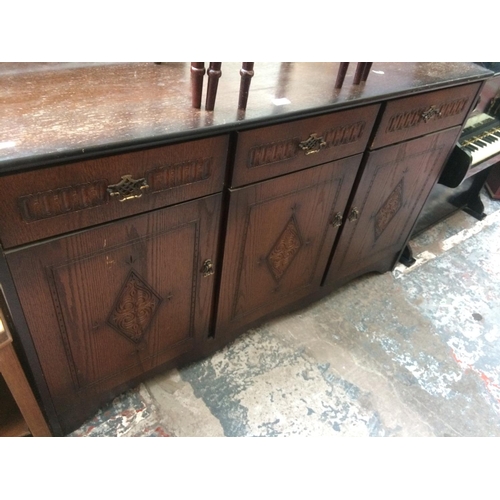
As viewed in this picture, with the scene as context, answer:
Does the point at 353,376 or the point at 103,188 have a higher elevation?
the point at 103,188

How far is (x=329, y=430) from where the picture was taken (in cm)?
127

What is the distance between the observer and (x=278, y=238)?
120 cm

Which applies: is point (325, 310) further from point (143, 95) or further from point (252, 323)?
point (143, 95)

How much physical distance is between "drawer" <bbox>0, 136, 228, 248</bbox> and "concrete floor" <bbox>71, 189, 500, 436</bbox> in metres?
0.71

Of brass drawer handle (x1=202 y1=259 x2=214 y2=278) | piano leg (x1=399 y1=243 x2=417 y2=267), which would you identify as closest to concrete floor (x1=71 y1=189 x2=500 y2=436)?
piano leg (x1=399 y1=243 x2=417 y2=267)

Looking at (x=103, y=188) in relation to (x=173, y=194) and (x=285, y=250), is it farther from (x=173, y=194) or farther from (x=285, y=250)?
(x=285, y=250)

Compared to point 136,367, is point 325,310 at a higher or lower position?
lower

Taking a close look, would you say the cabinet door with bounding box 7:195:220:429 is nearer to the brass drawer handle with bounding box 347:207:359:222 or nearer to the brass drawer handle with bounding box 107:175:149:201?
the brass drawer handle with bounding box 107:175:149:201

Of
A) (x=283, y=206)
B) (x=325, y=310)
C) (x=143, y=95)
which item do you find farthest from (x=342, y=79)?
(x=325, y=310)

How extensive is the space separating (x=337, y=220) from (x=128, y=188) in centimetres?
76

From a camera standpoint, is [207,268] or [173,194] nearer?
[173,194]

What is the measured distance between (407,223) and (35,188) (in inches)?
57.1

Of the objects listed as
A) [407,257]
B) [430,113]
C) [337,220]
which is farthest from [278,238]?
[407,257]

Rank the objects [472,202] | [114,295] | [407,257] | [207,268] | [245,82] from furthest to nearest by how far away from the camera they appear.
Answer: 1. [472,202]
2. [407,257]
3. [207,268]
4. [114,295]
5. [245,82]
